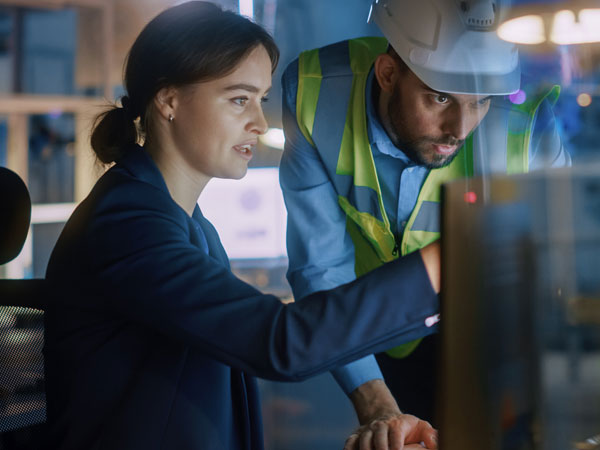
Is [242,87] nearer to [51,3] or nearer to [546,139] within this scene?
[546,139]

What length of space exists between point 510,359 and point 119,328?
1.95ft

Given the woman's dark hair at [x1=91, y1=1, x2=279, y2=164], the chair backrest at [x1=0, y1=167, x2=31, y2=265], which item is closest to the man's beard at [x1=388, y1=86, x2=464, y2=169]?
the woman's dark hair at [x1=91, y1=1, x2=279, y2=164]

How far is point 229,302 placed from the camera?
2.65 ft

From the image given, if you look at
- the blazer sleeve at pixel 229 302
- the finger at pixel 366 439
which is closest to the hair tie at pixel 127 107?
the blazer sleeve at pixel 229 302

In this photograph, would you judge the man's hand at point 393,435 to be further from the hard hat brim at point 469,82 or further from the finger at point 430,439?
the hard hat brim at point 469,82

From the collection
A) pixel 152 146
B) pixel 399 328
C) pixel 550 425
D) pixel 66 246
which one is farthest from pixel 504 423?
pixel 152 146

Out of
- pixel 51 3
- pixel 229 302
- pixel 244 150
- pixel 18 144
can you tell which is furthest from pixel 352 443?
pixel 51 3

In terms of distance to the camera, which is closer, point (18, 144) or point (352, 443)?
point (352, 443)

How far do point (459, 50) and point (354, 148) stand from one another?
29cm

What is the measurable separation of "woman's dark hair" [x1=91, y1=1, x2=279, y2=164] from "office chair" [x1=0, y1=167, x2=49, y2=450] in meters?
0.18

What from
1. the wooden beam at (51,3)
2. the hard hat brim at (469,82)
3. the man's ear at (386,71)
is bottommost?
the hard hat brim at (469,82)

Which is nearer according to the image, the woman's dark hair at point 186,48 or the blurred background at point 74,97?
the woman's dark hair at point 186,48

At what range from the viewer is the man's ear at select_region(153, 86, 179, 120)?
3.61 feet

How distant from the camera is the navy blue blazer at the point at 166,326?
762mm
